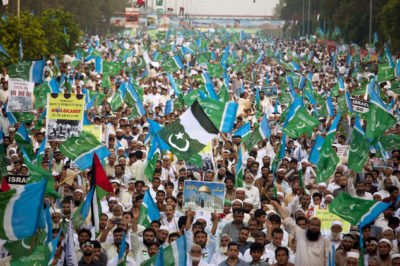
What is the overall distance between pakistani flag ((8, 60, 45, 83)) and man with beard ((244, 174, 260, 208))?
6436mm

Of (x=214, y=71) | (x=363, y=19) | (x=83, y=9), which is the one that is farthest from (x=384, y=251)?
(x=83, y=9)

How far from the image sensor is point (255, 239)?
839 cm

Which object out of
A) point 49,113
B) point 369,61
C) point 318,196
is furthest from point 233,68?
point 318,196

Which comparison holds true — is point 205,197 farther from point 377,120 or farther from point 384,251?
point 377,120

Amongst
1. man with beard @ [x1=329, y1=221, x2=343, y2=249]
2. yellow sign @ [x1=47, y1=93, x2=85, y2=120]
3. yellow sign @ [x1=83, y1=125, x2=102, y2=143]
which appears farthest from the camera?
yellow sign @ [x1=83, y1=125, x2=102, y2=143]

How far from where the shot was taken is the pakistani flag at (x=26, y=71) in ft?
51.6

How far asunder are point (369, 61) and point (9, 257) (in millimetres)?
27390

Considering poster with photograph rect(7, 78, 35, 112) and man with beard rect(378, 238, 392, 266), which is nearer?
man with beard rect(378, 238, 392, 266)

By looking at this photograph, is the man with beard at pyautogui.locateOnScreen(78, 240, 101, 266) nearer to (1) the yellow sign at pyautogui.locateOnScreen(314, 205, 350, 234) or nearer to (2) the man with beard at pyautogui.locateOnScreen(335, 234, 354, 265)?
(2) the man with beard at pyautogui.locateOnScreen(335, 234, 354, 265)

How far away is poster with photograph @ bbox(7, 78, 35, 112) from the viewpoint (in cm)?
1478

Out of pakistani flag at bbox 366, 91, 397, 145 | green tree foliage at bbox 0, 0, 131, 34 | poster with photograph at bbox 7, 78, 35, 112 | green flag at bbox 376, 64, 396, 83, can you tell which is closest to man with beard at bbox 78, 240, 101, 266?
pakistani flag at bbox 366, 91, 397, 145

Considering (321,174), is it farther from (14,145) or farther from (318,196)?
(14,145)

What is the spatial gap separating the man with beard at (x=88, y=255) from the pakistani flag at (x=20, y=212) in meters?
1.39

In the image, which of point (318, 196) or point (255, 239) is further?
point (318, 196)
